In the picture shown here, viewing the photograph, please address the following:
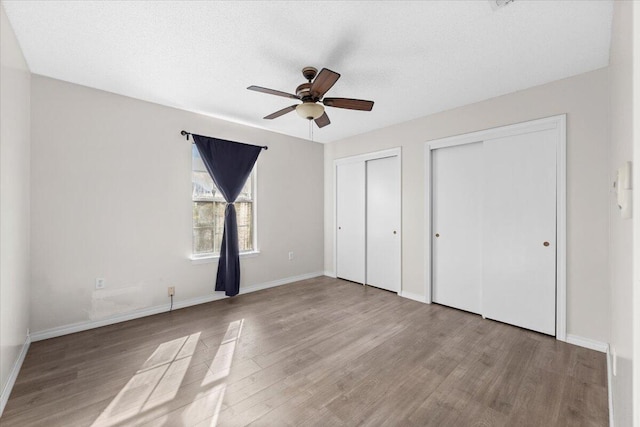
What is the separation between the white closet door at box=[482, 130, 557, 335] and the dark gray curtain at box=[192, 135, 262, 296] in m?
3.15

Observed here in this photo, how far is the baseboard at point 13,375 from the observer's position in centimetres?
179

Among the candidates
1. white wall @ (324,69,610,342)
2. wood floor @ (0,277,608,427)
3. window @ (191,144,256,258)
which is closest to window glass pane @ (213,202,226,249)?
window @ (191,144,256,258)

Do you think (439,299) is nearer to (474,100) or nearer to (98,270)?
(474,100)

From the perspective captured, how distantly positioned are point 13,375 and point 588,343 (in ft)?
15.6

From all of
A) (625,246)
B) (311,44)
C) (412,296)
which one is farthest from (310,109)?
(412,296)

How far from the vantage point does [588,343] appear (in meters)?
2.54

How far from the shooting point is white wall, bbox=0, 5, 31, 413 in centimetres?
178

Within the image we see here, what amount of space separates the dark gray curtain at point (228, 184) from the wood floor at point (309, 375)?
2.17 ft

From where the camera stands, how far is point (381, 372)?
2174 millimetres

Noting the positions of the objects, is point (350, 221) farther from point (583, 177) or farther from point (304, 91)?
point (583, 177)

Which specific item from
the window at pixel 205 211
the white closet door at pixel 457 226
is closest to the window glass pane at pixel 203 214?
the window at pixel 205 211

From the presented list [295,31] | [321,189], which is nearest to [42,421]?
[295,31]

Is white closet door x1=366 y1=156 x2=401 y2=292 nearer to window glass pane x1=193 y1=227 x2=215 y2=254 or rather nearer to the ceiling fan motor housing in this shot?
the ceiling fan motor housing

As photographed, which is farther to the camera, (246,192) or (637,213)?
(246,192)
